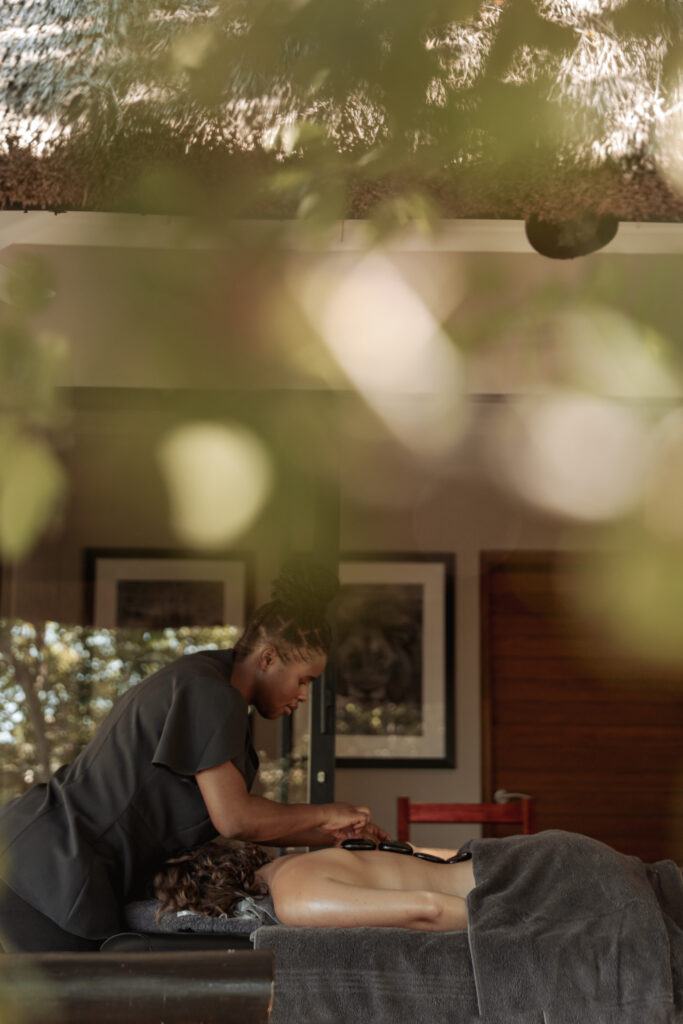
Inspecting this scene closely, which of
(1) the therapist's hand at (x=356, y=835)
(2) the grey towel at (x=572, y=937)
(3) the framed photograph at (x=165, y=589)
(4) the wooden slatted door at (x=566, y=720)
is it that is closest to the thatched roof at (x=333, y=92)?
(2) the grey towel at (x=572, y=937)

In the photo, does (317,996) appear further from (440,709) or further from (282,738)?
(440,709)

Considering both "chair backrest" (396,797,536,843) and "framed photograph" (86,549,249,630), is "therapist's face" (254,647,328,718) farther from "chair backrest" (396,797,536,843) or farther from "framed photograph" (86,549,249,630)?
"framed photograph" (86,549,249,630)

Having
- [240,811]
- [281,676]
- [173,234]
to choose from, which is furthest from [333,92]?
[281,676]

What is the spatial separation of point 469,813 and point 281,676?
1618 millimetres

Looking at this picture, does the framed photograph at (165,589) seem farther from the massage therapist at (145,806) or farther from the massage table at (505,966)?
the massage table at (505,966)

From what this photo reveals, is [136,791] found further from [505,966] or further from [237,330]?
[237,330]

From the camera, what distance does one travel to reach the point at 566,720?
16.1 feet

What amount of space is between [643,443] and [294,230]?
0.38m

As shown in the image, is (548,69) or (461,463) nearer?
(548,69)

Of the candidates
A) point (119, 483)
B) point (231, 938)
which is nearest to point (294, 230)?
point (119, 483)

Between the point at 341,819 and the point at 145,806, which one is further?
the point at 341,819

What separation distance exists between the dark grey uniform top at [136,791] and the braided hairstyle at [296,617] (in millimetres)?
149

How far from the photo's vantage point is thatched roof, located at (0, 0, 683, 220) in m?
0.38

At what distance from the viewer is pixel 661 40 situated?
1.32 ft
